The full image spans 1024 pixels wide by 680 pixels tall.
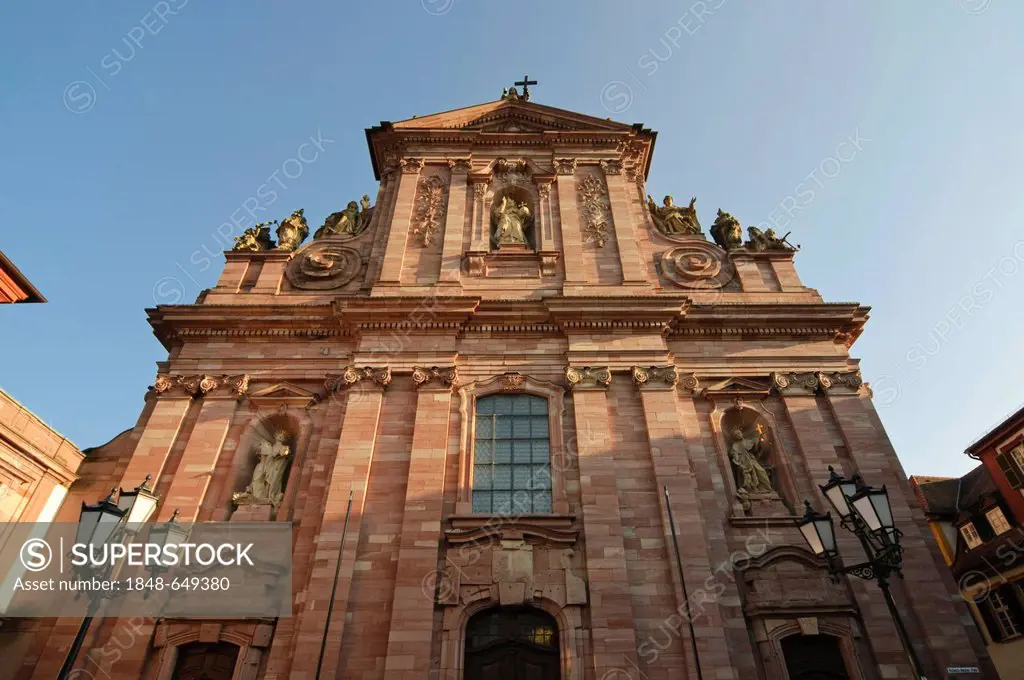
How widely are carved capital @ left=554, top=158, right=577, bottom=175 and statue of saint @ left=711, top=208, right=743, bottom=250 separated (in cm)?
458

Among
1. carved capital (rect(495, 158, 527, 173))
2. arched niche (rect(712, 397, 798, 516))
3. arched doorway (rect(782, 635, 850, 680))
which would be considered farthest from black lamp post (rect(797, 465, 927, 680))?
carved capital (rect(495, 158, 527, 173))

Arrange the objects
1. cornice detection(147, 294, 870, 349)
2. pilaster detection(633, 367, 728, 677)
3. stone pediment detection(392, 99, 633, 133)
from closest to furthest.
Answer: pilaster detection(633, 367, 728, 677)
cornice detection(147, 294, 870, 349)
stone pediment detection(392, 99, 633, 133)

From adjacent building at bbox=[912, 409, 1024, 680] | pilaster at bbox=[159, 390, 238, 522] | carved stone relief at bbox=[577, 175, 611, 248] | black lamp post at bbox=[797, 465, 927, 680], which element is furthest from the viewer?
adjacent building at bbox=[912, 409, 1024, 680]

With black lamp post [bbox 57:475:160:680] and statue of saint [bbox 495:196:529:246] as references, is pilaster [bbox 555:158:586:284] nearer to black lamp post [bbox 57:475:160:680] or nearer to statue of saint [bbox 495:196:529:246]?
statue of saint [bbox 495:196:529:246]

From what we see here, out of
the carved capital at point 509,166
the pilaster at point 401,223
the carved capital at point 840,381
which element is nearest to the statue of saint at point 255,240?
the pilaster at point 401,223

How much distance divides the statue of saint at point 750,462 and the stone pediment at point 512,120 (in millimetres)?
10797

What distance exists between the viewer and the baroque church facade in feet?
38.5

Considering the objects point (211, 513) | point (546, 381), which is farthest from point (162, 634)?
point (546, 381)

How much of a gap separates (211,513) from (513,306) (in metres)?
7.94

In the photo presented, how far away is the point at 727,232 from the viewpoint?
62.4 feet

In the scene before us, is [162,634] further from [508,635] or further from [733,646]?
[733,646]

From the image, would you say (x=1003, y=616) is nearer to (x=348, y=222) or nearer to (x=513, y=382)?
(x=513, y=382)

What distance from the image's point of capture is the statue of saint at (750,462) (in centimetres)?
1413

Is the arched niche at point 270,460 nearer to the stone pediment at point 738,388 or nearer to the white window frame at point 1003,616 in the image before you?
the stone pediment at point 738,388
